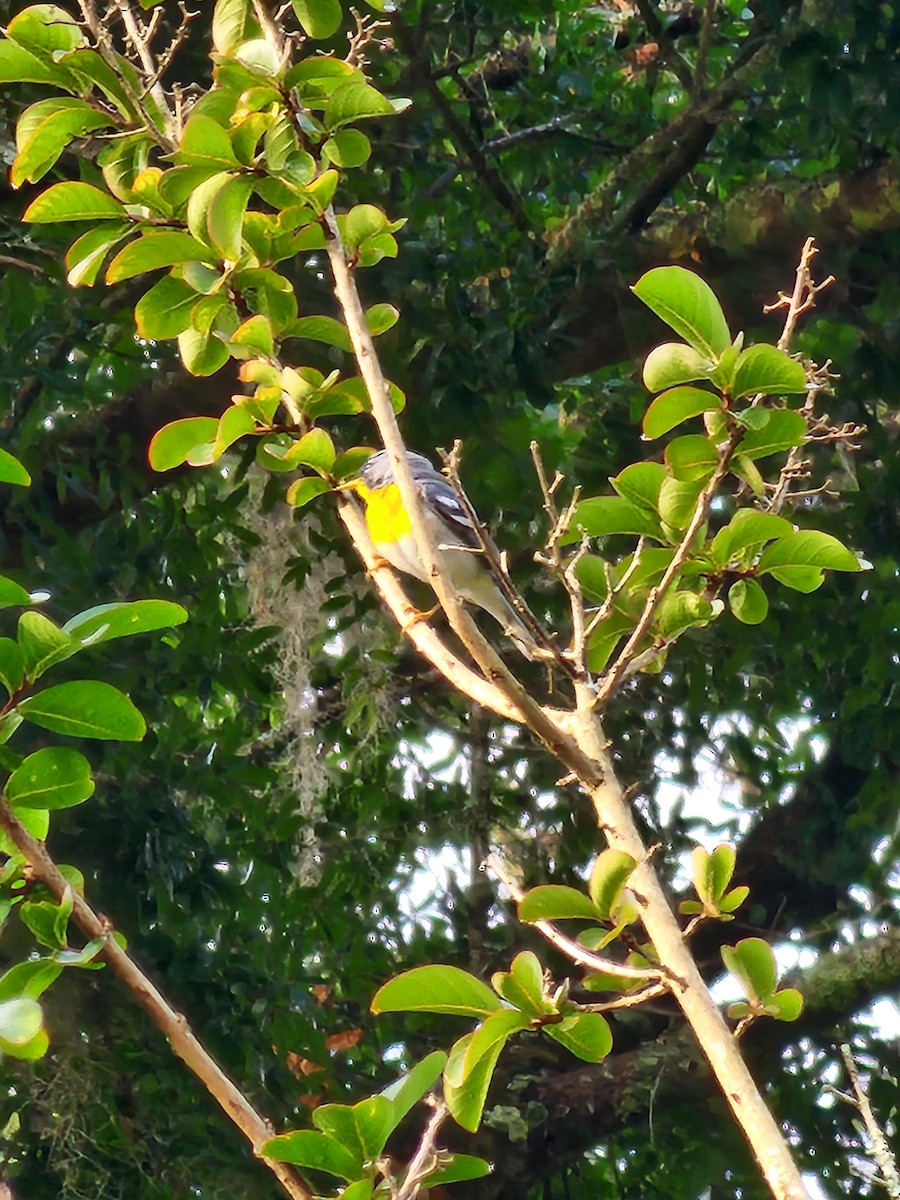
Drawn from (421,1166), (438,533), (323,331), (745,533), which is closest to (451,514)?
(438,533)

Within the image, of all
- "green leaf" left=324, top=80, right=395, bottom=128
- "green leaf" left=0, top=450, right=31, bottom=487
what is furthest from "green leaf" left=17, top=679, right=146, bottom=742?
"green leaf" left=324, top=80, right=395, bottom=128

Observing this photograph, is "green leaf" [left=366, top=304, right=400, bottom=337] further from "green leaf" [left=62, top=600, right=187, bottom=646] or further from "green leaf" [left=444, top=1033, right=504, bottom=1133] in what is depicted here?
"green leaf" [left=444, top=1033, right=504, bottom=1133]

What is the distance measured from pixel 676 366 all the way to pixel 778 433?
0.08 m

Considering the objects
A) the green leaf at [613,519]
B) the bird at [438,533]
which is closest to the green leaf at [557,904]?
the green leaf at [613,519]

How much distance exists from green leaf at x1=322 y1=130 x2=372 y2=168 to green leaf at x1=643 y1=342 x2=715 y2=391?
33cm

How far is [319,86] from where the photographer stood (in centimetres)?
113

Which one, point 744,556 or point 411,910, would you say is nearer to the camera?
point 744,556

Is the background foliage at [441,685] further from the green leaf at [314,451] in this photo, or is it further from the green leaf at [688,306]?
the green leaf at [688,306]

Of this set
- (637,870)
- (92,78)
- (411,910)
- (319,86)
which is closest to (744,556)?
(637,870)

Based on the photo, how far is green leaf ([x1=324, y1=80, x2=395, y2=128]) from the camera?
109 centimetres

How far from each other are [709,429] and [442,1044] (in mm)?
3254

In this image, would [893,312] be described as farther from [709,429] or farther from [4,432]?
[709,429]

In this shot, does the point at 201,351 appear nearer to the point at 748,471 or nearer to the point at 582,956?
the point at 748,471

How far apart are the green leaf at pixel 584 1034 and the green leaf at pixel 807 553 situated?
1.16 ft
